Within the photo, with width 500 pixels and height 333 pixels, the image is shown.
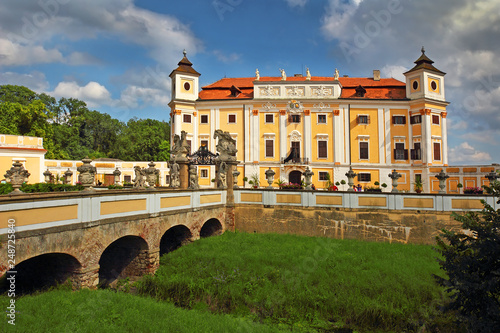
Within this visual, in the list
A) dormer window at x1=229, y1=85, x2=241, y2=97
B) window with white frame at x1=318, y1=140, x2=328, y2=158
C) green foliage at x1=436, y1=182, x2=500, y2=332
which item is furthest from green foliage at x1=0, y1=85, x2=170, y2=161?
green foliage at x1=436, y1=182, x2=500, y2=332

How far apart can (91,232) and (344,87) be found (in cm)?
3532

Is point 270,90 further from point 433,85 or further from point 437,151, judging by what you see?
point 437,151

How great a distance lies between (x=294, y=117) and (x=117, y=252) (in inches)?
1114

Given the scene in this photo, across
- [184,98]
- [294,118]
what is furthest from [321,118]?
[184,98]

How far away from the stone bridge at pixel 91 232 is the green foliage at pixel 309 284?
1.18m

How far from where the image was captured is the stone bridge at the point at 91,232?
775cm

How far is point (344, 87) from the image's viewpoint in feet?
127

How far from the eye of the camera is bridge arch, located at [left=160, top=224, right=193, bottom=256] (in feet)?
49.1

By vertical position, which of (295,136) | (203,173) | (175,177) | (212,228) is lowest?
(212,228)

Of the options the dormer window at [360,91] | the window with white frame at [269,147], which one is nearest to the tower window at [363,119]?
the dormer window at [360,91]

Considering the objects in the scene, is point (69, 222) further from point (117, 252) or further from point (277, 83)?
point (277, 83)

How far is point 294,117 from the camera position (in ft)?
122

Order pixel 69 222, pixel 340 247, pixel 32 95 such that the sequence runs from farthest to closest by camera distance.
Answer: pixel 32 95
pixel 340 247
pixel 69 222

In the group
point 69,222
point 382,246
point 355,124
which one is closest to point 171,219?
point 69,222
